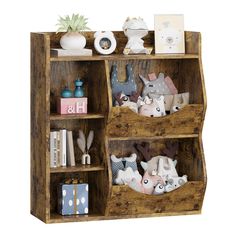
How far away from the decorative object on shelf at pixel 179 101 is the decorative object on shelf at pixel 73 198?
825mm

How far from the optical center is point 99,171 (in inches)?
303

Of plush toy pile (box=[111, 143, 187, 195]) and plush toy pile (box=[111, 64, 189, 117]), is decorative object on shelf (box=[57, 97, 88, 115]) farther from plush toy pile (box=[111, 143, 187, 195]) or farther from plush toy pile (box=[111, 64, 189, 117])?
plush toy pile (box=[111, 143, 187, 195])

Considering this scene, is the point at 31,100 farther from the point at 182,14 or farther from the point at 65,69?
the point at 182,14

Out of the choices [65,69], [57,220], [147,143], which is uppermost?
[65,69]

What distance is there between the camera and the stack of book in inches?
299

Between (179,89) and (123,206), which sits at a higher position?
(179,89)

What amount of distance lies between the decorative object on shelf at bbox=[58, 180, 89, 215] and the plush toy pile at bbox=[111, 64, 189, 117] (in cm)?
61

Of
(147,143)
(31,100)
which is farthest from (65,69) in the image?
(147,143)

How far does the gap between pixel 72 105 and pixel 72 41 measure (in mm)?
423

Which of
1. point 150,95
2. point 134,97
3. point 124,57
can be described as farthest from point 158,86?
point 124,57

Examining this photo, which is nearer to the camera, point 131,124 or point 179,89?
point 131,124

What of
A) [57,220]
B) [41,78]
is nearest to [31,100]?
[41,78]

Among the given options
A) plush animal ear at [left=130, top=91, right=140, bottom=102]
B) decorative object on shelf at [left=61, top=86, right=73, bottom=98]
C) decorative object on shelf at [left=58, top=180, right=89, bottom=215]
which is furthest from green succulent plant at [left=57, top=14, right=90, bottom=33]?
decorative object on shelf at [left=58, top=180, right=89, bottom=215]

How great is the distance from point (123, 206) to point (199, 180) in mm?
598
